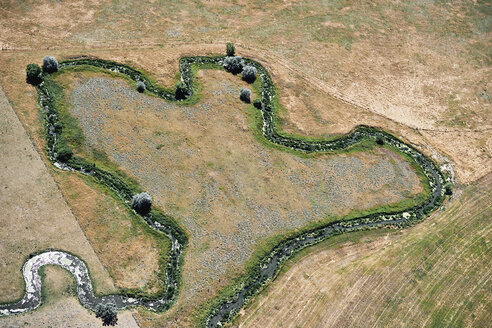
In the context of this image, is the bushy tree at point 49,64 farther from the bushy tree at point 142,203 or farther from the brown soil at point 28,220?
the bushy tree at point 142,203

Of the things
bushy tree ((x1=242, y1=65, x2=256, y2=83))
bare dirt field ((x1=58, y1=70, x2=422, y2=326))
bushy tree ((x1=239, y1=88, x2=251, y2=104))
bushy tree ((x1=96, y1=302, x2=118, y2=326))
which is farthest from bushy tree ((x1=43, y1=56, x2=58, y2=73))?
bushy tree ((x1=96, y1=302, x2=118, y2=326))

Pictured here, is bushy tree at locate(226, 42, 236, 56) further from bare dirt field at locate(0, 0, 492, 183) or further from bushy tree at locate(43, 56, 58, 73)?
bushy tree at locate(43, 56, 58, 73)

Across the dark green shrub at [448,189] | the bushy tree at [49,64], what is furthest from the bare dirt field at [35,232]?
the dark green shrub at [448,189]

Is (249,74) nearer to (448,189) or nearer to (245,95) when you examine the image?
(245,95)

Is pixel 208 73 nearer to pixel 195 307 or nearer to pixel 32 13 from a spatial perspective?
pixel 32 13

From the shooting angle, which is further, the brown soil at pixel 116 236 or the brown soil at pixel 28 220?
the brown soil at pixel 116 236
